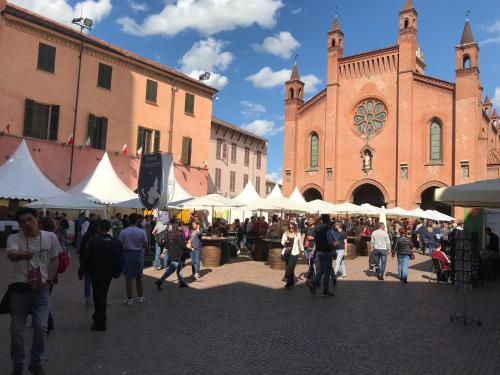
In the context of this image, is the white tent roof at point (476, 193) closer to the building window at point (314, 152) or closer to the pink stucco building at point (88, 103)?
the pink stucco building at point (88, 103)

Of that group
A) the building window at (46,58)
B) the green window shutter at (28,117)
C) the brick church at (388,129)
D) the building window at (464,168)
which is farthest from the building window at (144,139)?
the building window at (464,168)

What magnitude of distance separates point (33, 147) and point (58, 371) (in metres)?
20.9

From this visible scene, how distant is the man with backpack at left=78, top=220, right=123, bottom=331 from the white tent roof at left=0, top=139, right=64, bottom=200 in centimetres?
1169

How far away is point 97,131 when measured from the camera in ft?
86.1

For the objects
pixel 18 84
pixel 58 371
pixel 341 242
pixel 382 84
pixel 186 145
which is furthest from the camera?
pixel 382 84

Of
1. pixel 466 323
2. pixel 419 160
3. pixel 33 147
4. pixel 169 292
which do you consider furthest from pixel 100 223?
pixel 419 160

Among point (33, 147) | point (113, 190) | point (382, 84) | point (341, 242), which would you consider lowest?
point (341, 242)

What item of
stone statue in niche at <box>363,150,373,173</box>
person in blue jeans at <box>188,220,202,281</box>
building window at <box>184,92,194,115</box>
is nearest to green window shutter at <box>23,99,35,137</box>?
building window at <box>184,92,194,115</box>

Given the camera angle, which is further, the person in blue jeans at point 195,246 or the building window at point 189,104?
the building window at point 189,104

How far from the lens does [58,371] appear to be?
15.6 ft

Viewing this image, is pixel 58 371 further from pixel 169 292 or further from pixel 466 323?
pixel 466 323

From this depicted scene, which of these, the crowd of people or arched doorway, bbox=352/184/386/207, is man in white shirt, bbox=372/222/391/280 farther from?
arched doorway, bbox=352/184/386/207

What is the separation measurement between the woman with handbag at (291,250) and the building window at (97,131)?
1794 cm

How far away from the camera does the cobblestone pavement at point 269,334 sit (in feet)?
17.0
